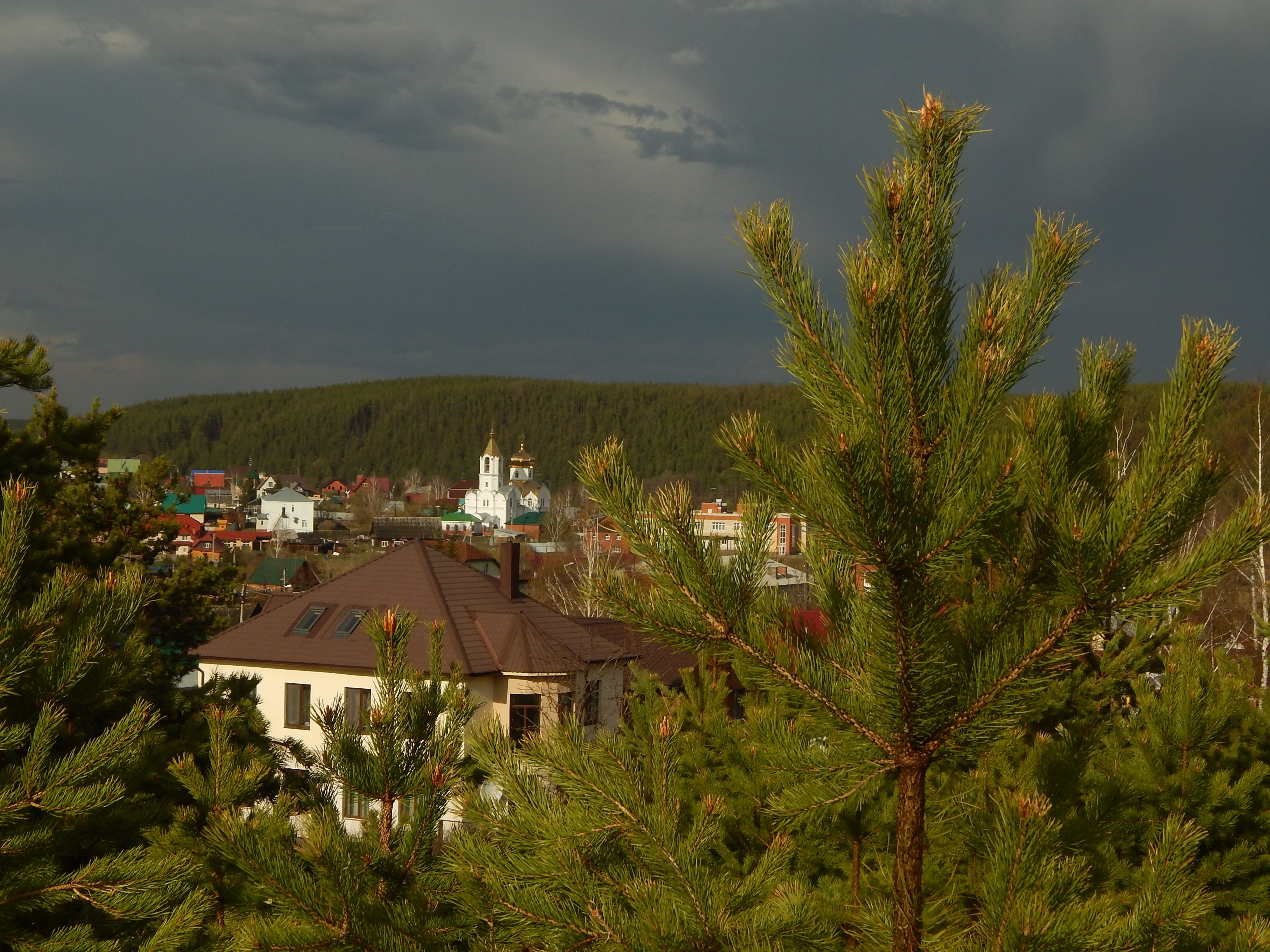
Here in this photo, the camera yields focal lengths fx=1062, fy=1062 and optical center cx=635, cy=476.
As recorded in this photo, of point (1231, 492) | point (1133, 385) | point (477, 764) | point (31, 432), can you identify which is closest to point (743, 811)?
point (477, 764)

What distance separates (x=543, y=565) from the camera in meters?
58.7

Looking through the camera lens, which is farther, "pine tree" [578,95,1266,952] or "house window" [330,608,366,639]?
"house window" [330,608,366,639]

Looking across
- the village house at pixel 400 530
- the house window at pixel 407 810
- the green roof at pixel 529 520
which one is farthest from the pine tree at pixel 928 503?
the green roof at pixel 529 520

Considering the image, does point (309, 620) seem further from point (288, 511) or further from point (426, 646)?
point (288, 511)

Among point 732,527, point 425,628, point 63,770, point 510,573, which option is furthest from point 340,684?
point 732,527

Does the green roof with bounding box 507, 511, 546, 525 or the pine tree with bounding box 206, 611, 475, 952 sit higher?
the pine tree with bounding box 206, 611, 475, 952

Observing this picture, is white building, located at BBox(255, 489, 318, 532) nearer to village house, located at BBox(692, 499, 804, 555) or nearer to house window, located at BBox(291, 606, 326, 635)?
house window, located at BBox(291, 606, 326, 635)

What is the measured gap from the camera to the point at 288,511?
138 metres

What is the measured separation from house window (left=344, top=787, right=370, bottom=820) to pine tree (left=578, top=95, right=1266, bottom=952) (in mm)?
→ 1455

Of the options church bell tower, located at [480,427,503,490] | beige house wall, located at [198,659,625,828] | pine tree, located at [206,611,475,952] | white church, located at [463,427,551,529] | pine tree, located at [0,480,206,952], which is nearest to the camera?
pine tree, located at [206,611,475,952]

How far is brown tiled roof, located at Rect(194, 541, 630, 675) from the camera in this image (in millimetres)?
23312

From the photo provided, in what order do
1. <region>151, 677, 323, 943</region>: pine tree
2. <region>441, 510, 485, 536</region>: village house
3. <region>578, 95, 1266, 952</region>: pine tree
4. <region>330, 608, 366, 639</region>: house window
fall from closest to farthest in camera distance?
<region>578, 95, 1266, 952</region>: pine tree
<region>151, 677, 323, 943</region>: pine tree
<region>330, 608, 366, 639</region>: house window
<region>441, 510, 485, 536</region>: village house

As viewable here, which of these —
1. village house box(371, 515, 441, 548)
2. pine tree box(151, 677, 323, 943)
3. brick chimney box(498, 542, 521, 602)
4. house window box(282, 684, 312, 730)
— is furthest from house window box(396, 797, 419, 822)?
village house box(371, 515, 441, 548)

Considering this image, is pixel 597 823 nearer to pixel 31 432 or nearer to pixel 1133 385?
pixel 1133 385
